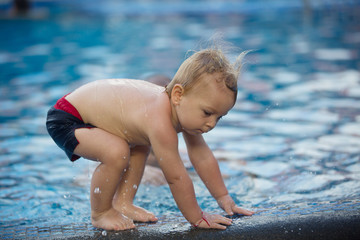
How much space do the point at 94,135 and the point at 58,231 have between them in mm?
584

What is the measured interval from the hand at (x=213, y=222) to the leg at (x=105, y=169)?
40 centimetres

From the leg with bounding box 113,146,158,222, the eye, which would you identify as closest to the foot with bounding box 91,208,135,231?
the leg with bounding box 113,146,158,222

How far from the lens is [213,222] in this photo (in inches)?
105

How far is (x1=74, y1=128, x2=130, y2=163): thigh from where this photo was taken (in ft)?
9.08

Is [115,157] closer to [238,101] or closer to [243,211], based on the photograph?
[243,211]

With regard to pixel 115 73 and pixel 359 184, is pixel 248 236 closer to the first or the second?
pixel 359 184

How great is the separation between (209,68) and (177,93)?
0.25 metres

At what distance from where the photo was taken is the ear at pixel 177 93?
8.77 ft

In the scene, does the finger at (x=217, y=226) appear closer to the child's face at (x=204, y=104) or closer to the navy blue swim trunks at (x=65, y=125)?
the child's face at (x=204, y=104)

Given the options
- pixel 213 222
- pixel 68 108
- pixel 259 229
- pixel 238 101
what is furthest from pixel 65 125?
pixel 238 101

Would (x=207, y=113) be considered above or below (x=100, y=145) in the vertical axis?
above

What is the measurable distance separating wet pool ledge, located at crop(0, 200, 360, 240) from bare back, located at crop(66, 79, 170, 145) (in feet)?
1.84

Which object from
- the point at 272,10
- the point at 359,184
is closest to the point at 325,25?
the point at 272,10

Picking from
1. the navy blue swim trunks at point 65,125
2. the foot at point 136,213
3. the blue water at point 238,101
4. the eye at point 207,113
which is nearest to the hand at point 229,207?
the blue water at point 238,101
